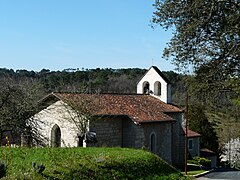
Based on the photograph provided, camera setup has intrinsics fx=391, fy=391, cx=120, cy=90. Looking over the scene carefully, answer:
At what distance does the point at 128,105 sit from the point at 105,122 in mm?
3798

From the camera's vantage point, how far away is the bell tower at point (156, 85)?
126 ft

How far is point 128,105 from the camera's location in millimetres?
32812

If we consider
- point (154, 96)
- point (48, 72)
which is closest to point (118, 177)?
point (154, 96)

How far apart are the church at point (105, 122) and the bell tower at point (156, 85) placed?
8.83 ft

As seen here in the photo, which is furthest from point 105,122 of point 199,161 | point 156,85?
point 199,161

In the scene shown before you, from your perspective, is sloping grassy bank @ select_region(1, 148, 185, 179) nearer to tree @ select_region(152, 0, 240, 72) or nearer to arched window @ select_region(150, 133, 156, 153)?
tree @ select_region(152, 0, 240, 72)

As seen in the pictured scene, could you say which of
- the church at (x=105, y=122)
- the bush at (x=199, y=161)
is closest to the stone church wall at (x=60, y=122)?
the church at (x=105, y=122)

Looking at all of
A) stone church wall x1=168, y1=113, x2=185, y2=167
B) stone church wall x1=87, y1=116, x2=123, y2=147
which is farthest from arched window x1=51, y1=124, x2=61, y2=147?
stone church wall x1=168, y1=113, x2=185, y2=167

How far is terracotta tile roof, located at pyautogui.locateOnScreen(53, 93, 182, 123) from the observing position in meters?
29.8

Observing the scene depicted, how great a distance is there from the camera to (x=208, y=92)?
1527cm

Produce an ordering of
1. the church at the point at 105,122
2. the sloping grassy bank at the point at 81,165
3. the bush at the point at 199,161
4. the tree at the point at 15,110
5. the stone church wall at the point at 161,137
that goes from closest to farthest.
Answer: the sloping grassy bank at the point at 81,165
the tree at the point at 15,110
the church at the point at 105,122
the stone church wall at the point at 161,137
the bush at the point at 199,161

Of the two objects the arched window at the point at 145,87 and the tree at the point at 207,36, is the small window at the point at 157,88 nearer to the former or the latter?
the arched window at the point at 145,87

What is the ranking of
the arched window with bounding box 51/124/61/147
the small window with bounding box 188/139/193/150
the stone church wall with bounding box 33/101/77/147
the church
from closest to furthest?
the church < the stone church wall with bounding box 33/101/77/147 < the arched window with bounding box 51/124/61/147 < the small window with bounding box 188/139/193/150

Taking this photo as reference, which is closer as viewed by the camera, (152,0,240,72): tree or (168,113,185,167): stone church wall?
(152,0,240,72): tree
